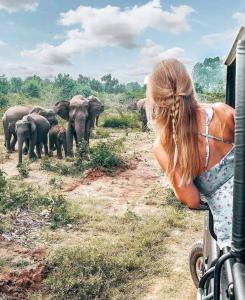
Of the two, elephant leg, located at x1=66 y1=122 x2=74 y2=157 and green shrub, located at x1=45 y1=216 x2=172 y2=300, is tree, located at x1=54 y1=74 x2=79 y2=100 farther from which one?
green shrub, located at x1=45 y1=216 x2=172 y2=300

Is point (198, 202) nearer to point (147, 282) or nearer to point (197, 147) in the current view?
point (197, 147)

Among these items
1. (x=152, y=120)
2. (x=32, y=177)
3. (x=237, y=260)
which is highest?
(x=152, y=120)

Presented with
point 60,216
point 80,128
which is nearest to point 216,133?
point 60,216

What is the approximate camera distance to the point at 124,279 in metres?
4.77

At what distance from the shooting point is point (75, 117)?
45.6ft

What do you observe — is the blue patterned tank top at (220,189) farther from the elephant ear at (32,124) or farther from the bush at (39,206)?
the elephant ear at (32,124)

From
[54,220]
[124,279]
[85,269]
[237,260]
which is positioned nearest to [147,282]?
[124,279]

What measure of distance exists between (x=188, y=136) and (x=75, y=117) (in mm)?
11956

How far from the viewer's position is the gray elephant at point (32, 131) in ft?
42.5

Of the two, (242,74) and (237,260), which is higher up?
(242,74)

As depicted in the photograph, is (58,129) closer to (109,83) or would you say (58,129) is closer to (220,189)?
(220,189)

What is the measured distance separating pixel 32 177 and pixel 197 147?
8640mm

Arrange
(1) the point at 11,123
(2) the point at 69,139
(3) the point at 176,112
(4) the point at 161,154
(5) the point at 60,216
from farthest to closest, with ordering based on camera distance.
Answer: (1) the point at 11,123 → (2) the point at 69,139 → (5) the point at 60,216 → (4) the point at 161,154 → (3) the point at 176,112

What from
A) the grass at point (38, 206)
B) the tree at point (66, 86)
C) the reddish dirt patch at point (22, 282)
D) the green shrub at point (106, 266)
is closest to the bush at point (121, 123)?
the grass at point (38, 206)
